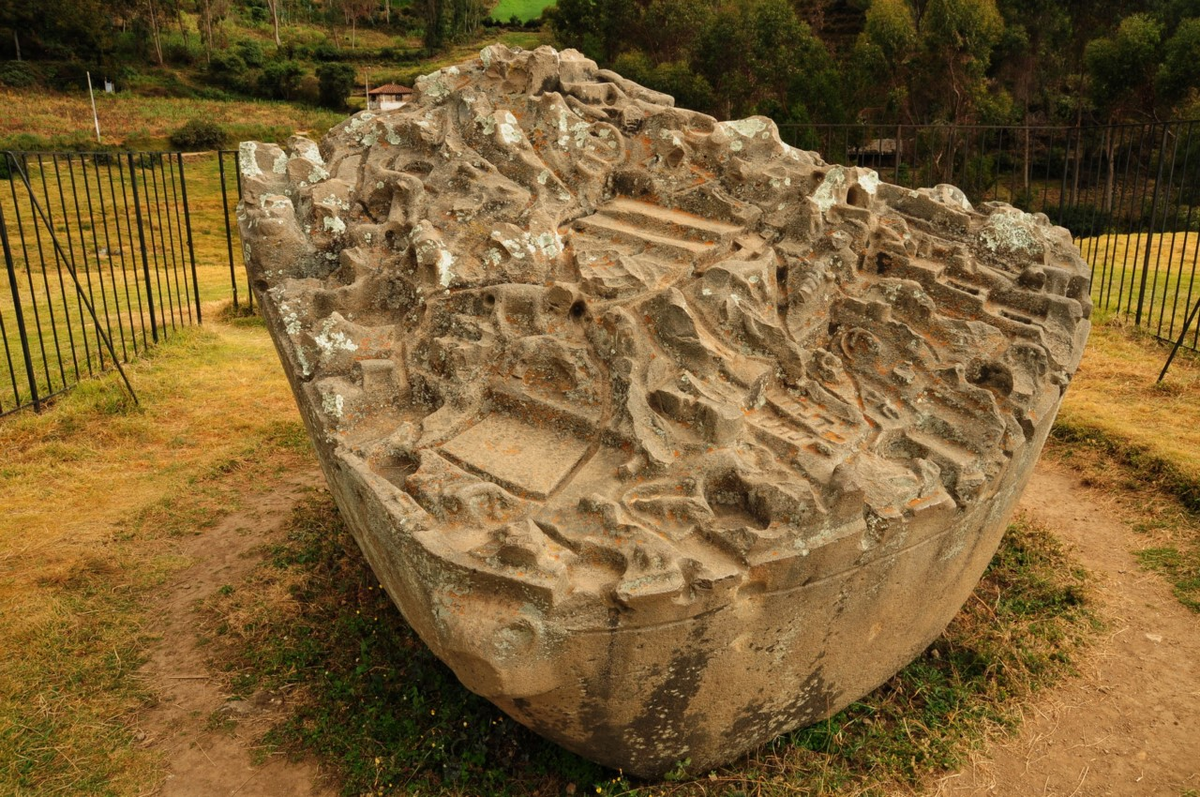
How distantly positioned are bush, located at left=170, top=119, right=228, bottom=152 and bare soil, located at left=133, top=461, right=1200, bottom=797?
25.7m

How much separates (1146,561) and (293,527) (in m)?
5.06

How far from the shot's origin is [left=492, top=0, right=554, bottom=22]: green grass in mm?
52188

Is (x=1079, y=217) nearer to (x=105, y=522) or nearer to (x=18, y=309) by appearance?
(x=105, y=522)

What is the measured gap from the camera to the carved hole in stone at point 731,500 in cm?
288

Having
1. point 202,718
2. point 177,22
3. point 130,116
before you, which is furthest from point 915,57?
point 177,22

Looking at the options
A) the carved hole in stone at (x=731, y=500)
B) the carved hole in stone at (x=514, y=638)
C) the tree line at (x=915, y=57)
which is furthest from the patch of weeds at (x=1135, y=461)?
the tree line at (x=915, y=57)

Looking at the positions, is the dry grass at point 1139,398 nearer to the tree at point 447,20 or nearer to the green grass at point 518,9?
the tree at point 447,20

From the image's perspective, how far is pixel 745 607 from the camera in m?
2.81

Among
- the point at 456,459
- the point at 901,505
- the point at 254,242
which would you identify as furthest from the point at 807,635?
the point at 254,242

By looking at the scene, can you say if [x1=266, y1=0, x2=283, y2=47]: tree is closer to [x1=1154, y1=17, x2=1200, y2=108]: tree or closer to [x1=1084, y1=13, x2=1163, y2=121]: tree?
[x1=1084, y1=13, x2=1163, y2=121]: tree

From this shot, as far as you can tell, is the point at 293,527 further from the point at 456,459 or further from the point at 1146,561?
the point at 1146,561

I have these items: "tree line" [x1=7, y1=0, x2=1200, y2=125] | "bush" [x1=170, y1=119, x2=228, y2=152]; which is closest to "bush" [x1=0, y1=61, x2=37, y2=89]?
"tree line" [x1=7, y1=0, x2=1200, y2=125]

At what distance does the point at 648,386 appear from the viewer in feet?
10.6

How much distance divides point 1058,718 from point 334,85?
120ft
